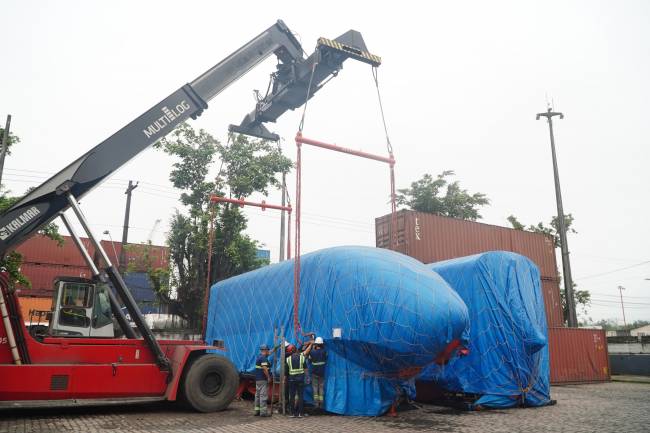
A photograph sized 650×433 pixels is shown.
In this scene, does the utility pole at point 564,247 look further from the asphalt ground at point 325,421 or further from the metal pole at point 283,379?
the metal pole at point 283,379

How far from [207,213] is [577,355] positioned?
60.0ft

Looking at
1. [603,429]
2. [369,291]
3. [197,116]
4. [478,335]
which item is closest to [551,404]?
[478,335]

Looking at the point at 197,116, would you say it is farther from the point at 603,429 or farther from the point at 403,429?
the point at 603,429

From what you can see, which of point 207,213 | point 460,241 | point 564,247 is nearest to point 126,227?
point 207,213

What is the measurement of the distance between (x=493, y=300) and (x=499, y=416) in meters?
2.71

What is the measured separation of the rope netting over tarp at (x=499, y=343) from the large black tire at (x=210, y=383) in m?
4.78

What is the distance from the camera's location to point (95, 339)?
10.4 meters

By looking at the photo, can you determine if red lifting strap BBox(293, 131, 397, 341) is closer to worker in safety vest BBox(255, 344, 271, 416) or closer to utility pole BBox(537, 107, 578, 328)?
worker in safety vest BBox(255, 344, 271, 416)

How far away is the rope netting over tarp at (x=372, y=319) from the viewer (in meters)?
9.49

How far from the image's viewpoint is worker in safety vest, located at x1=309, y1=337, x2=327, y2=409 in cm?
1030

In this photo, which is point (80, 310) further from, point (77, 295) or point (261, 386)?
point (261, 386)

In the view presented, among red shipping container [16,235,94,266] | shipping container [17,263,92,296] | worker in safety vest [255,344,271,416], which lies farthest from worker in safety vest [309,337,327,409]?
red shipping container [16,235,94,266]

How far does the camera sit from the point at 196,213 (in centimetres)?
2598

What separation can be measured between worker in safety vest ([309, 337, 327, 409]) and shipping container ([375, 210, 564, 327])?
863 cm
